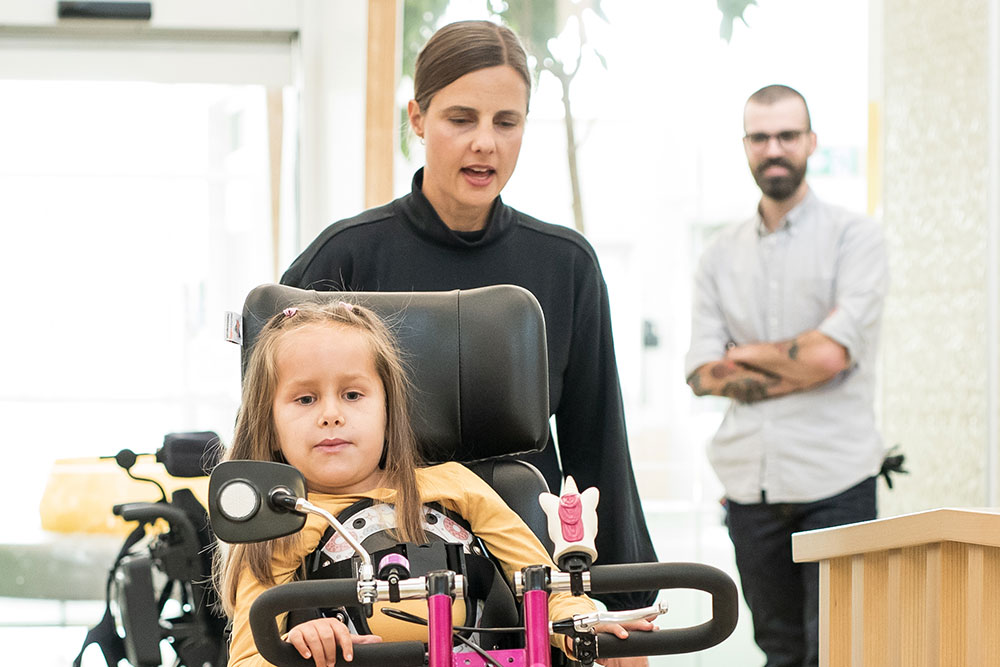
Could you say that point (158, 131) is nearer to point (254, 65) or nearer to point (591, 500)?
point (254, 65)

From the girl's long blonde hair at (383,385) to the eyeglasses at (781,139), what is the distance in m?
1.89

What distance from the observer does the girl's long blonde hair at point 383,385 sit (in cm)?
154

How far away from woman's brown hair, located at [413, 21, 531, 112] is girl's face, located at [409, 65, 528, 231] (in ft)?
0.04

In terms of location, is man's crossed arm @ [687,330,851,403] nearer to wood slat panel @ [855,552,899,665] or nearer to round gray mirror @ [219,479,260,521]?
wood slat panel @ [855,552,899,665]

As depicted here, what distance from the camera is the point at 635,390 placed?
3762 millimetres

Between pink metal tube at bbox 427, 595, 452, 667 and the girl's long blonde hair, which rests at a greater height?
the girl's long blonde hair

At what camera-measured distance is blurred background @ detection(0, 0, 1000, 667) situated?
369cm

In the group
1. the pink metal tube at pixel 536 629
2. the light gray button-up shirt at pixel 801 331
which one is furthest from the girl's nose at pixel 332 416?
the light gray button-up shirt at pixel 801 331

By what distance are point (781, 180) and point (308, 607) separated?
2.28 meters

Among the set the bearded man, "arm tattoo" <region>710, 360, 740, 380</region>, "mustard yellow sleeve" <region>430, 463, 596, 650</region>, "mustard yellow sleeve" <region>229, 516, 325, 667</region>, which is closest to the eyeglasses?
the bearded man

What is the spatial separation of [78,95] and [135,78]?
0.64 feet

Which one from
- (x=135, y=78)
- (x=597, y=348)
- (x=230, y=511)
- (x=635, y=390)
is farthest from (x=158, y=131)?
(x=230, y=511)

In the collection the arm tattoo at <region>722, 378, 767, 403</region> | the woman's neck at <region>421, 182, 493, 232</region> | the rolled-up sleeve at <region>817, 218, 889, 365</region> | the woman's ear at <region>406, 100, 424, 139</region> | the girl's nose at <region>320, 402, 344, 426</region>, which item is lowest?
the arm tattoo at <region>722, 378, 767, 403</region>

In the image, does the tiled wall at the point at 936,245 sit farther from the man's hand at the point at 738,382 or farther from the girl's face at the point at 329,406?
the girl's face at the point at 329,406
